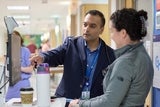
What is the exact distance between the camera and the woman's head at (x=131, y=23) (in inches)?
75.7

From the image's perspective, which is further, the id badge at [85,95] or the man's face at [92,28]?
the man's face at [92,28]

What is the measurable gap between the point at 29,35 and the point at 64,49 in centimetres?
2457

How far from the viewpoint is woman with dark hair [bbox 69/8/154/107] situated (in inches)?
72.0

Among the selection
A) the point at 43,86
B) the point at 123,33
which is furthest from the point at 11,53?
the point at 123,33

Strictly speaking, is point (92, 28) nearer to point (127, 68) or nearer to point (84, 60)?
point (84, 60)

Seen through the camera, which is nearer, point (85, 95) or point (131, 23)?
point (131, 23)

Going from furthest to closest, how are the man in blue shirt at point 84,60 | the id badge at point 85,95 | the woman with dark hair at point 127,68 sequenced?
the man in blue shirt at point 84,60 → the id badge at point 85,95 → the woman with dark hair at point 127,68

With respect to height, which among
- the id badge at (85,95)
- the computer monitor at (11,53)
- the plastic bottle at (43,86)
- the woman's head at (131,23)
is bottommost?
the id badge at (85,95)

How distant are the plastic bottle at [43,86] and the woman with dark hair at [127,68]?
296mm

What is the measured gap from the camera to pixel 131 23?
192cm

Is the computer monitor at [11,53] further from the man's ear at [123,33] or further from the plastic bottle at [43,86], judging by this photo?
the man's ear at [123,33]

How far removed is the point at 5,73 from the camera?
234cm

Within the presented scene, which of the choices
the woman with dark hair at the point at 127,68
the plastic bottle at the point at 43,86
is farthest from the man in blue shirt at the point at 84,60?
the woman with dark hair at the point at 127,68

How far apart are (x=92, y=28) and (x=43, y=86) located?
0.76 meters
